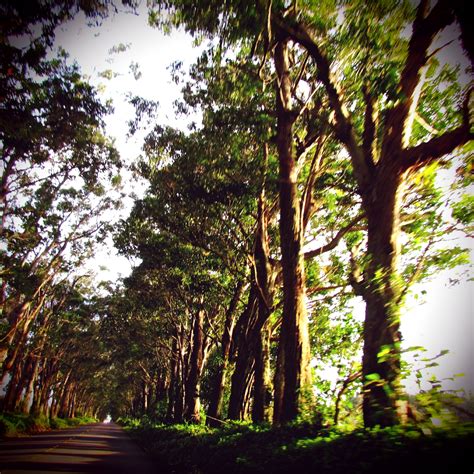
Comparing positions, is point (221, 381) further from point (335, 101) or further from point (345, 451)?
point (335, 101)

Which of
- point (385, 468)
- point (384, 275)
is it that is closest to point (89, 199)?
point (384, 275)

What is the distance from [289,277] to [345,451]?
399 centimetres

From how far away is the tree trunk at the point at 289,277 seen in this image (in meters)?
6.60

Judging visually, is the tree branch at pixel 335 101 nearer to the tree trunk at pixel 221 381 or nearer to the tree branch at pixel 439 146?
the tree branch at pixel 439 146

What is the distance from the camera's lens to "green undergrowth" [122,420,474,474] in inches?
119

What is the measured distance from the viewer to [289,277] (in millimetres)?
7570

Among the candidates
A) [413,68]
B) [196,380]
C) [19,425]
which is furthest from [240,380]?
[19,425]

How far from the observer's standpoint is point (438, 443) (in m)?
3.09

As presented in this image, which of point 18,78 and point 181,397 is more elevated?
point 18,78

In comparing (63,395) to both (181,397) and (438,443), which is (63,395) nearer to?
(181,397)

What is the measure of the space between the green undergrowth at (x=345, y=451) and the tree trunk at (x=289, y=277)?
2.45 feet

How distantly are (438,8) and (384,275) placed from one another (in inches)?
180

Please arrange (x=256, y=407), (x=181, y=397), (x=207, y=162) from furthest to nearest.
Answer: (x=181, y=397)
(x=207, y=162)
(x=256, y=407)

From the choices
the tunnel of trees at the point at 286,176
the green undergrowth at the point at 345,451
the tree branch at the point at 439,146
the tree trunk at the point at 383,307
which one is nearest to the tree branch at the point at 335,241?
the tunnel of trees at the point at 286,176
